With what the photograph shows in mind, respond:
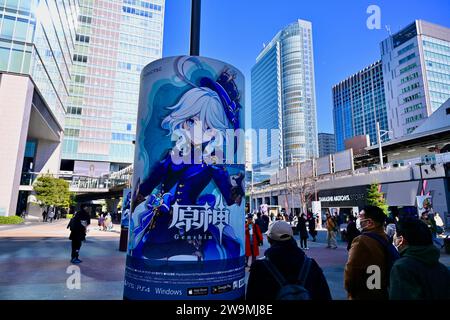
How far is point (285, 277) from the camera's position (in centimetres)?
213

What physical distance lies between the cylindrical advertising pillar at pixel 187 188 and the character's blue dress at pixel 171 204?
0.04ft

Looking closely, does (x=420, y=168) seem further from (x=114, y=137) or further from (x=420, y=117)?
(x=114, y=137)

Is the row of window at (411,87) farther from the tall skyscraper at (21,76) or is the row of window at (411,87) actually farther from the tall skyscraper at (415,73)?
the tall skyscraper at (21,76)

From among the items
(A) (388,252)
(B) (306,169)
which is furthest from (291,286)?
(B) (306,169)

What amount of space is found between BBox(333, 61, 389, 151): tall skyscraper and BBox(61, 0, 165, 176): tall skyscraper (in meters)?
101

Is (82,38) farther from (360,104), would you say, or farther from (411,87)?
(360,104)

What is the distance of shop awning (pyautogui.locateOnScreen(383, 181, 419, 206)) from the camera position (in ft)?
96.7

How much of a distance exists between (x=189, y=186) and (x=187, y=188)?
36 mm

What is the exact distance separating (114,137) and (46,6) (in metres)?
36.8

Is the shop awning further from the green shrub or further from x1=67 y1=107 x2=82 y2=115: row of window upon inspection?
x1=67 y1=107 x2=82 y2=115: row of window

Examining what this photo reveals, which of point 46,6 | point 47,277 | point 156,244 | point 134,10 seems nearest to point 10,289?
point 47,277

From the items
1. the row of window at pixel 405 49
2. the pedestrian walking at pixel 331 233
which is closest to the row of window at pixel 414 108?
the row of window at pixel 405 49

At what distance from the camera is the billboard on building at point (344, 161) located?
41700mm

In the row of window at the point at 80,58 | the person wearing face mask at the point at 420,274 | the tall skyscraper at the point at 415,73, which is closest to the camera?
the person wearing face mask at the point at 420,274
